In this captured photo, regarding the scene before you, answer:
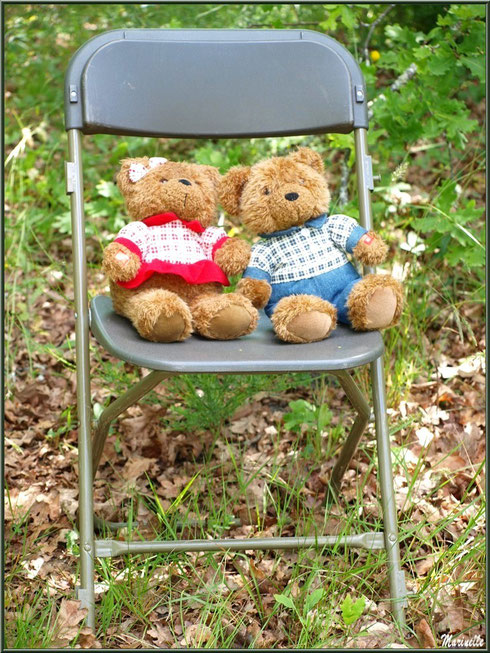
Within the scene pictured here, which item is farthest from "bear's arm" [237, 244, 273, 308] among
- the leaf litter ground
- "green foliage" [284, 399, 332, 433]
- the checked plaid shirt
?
"green foliage" [284, 399, 332, 433]

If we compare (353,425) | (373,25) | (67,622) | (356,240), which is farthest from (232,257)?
(373,25)

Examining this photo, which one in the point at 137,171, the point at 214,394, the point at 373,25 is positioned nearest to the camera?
the point at 137,171

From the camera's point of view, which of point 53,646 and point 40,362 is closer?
point 53,646

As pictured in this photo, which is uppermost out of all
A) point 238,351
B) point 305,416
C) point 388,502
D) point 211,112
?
point 211,112

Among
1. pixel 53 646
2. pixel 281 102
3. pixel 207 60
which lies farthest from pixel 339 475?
pixel 207 60

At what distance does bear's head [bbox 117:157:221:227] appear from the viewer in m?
1.88

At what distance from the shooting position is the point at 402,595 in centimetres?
173

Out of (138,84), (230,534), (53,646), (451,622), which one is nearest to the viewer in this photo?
(53,646)

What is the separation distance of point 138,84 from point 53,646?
1.35 meters

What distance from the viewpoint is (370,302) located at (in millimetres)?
1737

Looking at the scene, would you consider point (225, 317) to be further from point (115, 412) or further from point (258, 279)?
point (115, 412)

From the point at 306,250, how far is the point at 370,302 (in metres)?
0.23

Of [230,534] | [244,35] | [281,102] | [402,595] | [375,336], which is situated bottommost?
[230,534]

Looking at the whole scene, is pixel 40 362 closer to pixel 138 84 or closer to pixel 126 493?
pixel 126 493
